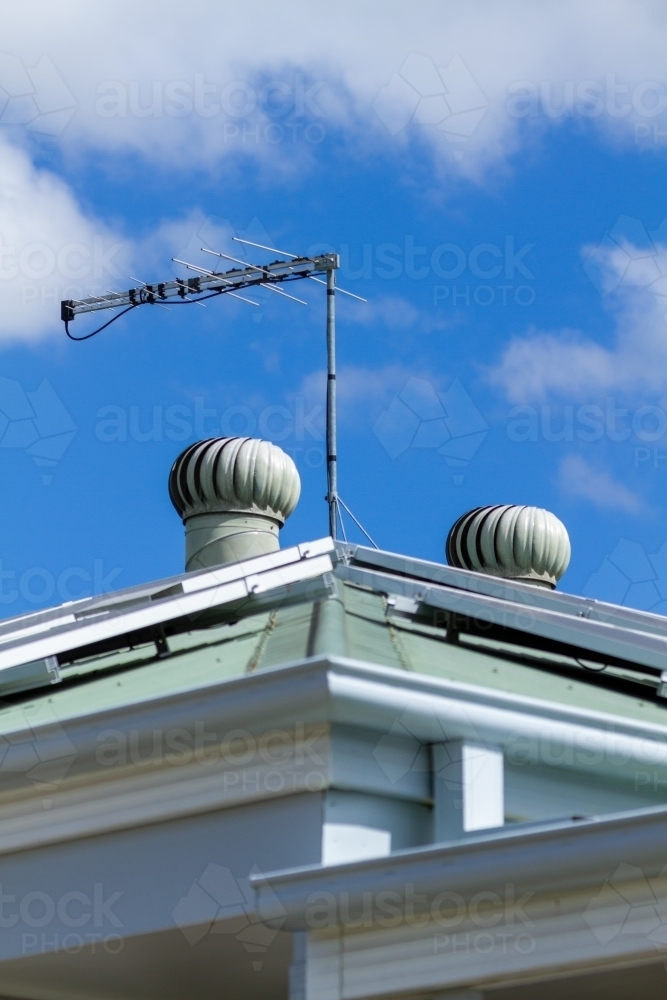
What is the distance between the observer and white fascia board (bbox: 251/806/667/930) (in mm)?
4551

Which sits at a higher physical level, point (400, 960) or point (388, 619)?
point (388, 619)

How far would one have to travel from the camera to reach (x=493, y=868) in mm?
4727

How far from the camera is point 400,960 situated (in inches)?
196

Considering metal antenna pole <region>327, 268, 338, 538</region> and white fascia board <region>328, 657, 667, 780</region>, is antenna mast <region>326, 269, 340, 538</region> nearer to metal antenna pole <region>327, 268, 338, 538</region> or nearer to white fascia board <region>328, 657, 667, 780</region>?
metal antenna pole <region>327, 268, 338, 538</region>

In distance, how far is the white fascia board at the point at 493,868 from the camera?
4.55m

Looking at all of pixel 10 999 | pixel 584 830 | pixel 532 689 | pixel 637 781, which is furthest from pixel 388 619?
pixel 584 830

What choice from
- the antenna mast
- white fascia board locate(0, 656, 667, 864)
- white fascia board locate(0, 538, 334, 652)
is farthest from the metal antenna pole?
white fascia board locate(0, 656, 667, 864)

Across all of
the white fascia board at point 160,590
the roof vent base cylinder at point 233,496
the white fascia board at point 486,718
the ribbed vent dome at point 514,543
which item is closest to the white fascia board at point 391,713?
the white fascia board at point 486,718

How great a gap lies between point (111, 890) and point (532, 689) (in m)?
2.19

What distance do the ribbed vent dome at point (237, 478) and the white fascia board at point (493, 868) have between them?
7.43m

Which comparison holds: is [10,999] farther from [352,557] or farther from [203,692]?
[352,557]

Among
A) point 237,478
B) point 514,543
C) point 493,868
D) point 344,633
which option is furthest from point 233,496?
point 493,868

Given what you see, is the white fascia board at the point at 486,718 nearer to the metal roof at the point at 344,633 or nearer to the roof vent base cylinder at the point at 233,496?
the metal roof at the point at 344,633

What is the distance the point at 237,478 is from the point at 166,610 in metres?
4.77
